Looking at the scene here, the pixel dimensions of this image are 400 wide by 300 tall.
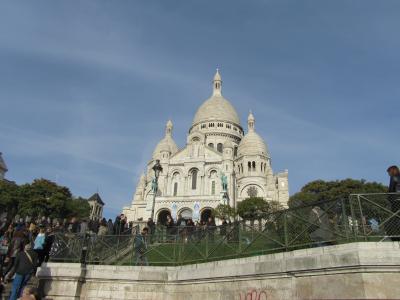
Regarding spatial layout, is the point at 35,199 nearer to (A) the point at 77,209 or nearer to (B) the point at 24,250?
(A) the point at 77,209

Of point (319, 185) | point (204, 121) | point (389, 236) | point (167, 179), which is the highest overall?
point (204, 121)

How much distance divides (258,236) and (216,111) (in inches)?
3029

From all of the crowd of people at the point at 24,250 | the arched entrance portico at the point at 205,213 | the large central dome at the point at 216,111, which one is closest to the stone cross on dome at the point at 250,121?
the large central dome at the point at 216,111

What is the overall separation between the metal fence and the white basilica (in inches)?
1810

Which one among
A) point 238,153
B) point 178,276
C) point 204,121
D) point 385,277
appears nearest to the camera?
point 385,277

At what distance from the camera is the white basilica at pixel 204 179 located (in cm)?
6138

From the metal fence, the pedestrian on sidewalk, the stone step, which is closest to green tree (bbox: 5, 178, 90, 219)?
the metal fence

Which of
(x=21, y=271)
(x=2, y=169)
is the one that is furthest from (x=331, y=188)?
(x=2, y=169)

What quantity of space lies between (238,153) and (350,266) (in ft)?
225

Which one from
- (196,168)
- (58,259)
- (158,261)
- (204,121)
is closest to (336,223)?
(158,261)

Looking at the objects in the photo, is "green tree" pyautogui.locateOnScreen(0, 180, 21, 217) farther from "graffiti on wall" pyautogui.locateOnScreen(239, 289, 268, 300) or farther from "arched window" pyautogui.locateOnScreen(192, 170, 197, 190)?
"graffiti on wall" pyautogui.locateOnScreen(239, 289, 268, 300)

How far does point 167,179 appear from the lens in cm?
6825

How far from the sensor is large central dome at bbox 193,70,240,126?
280 feet

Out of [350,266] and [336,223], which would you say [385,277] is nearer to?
[350,266]
